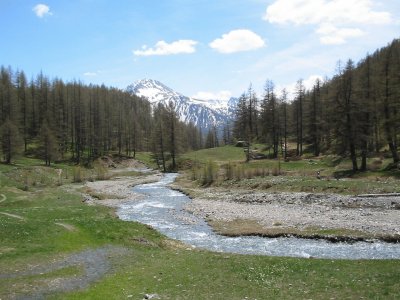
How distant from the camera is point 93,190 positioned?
238 ft

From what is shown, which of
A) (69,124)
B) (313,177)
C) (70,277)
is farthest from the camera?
(69,124)

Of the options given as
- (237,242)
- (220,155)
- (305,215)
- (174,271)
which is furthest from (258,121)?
(174,271)

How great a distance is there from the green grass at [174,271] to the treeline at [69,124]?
75.7 metres

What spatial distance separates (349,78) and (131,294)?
59.1m

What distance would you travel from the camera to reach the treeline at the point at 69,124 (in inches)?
4360

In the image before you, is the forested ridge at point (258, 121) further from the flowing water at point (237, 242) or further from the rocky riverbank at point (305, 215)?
the flowing water at point (237, 242)

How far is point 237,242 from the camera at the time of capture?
35.0 meters

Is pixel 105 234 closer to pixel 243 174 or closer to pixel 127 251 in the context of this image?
pixel 127 251

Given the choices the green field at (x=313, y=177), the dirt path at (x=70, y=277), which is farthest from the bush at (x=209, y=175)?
the dirt path at (x=70, y=277)

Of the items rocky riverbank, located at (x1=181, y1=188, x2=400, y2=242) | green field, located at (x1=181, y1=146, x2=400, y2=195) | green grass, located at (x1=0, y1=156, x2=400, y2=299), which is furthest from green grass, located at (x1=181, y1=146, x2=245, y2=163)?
green grass, located at (x1=0, y1=156, x2=400, y2=299)

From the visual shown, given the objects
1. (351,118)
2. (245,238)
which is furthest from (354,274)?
(351,118)

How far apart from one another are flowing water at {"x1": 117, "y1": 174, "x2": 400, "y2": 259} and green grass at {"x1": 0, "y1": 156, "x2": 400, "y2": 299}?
161 inches

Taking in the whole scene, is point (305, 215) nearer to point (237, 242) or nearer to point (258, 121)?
point (237, 242)

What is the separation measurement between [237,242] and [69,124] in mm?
124290
